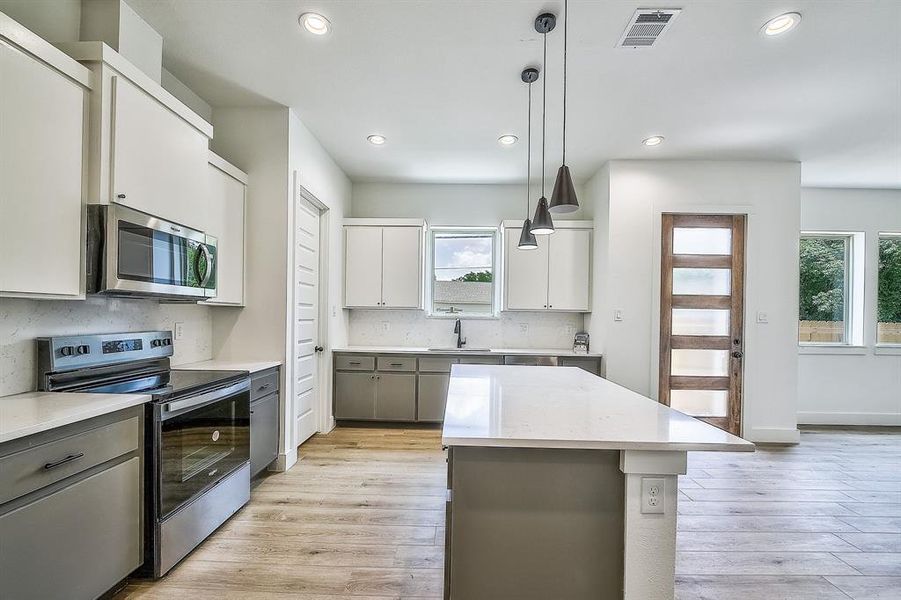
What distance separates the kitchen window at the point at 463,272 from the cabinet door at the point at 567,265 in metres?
0.71

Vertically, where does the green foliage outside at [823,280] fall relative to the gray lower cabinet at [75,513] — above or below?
above

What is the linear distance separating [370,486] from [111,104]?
264cm

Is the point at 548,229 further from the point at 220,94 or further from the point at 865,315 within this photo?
the point at 865,315

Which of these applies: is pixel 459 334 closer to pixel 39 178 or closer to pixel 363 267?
pixel 363 267

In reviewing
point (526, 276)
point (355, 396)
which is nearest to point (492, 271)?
point (526, 276)

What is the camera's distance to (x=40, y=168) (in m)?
1.61

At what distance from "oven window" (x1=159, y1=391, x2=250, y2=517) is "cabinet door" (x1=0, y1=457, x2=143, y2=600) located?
127 mm

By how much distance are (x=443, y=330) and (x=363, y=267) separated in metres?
1.20

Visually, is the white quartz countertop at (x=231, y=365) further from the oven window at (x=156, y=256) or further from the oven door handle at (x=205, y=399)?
the oven window at (x=156, y=256)

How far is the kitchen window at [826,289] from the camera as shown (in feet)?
16.6

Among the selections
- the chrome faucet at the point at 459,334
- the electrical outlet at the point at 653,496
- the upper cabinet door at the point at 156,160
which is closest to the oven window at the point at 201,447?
the upper cabinet door at the point at 156,160

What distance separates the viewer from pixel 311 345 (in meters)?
3.97

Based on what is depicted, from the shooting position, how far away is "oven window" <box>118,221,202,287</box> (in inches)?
76.0

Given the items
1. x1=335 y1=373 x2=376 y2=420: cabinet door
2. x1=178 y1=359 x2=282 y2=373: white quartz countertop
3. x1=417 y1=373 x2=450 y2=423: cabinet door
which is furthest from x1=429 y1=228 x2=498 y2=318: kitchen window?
x1=178 y1=359 x2=282 y2=373: white quartz countertop
